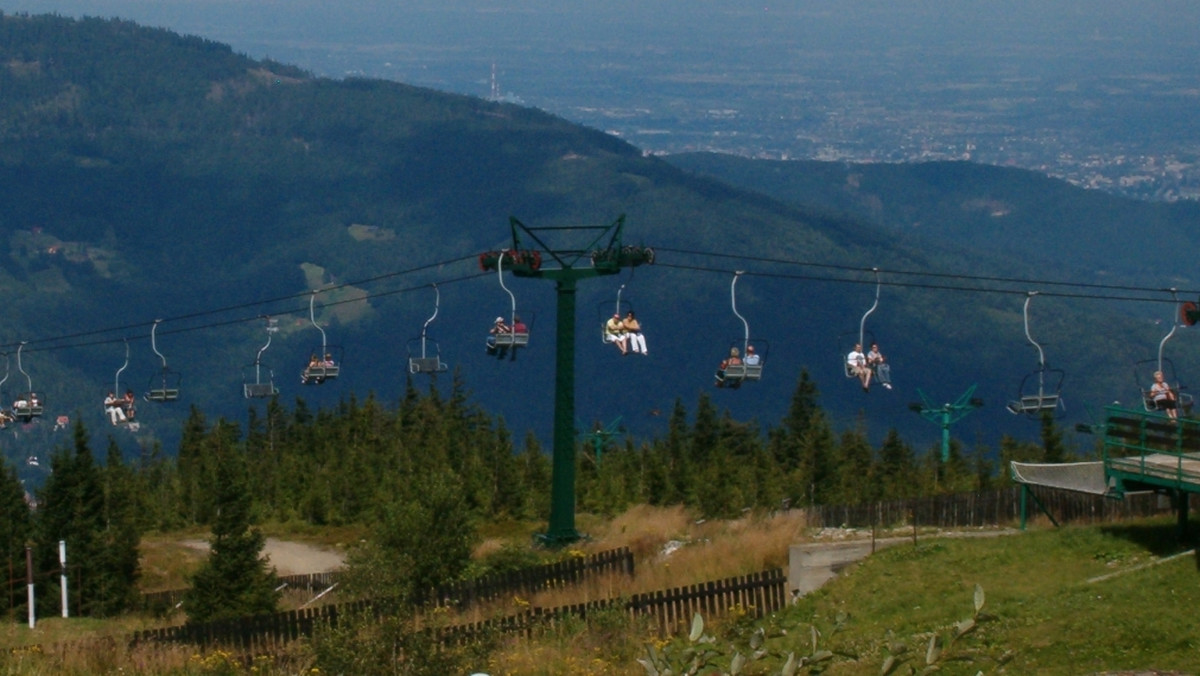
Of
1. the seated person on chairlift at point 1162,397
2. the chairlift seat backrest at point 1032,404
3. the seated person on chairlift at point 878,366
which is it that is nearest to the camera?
the seated person on chairlift at point 1162,397

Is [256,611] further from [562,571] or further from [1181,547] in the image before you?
[1181,547]

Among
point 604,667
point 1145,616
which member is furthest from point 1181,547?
point 604,667

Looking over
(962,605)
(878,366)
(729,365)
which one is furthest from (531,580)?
(878,366)

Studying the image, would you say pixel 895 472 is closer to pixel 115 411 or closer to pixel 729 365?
pixel 115 411

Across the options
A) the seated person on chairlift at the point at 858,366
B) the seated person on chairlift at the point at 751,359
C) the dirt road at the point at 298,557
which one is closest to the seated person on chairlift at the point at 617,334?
the seated person on chairlift at the point at 751,359

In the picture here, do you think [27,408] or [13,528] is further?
[13,528]

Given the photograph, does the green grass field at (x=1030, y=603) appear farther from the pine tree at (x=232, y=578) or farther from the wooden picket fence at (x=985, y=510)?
the pine tree at (x=232, y=578)
